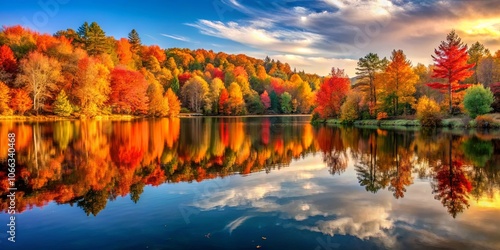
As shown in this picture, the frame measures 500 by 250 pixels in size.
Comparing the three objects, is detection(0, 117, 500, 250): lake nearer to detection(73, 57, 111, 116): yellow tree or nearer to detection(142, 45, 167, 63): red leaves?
detection(73, 57, 111, 116): yellow tree

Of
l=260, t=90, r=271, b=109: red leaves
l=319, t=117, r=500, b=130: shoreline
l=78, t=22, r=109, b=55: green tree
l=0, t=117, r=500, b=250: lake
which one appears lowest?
l=0, t=117, r=500, b=250: lake

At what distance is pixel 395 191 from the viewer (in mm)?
12672

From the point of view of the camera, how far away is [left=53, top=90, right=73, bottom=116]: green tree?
62.7m

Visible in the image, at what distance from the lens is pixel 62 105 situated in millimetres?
62812

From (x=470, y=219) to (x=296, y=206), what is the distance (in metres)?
4.86

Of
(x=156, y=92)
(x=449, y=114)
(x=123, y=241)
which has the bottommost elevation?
(x=123, y=241)

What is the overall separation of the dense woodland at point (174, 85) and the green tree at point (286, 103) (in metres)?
19.5

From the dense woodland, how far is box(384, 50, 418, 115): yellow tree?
147 millimetres

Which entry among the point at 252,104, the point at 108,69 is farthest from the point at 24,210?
the point at 252,104

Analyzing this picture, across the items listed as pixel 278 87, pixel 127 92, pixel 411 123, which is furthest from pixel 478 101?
pixel 278 87

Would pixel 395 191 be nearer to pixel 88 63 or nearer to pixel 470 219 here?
pixel 470 219

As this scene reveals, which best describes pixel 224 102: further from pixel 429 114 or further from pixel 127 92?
pixel 429 114

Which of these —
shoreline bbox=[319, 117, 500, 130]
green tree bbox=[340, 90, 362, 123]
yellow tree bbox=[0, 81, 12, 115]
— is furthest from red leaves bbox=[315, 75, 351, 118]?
yellow tree bbox=[0, 81, 12, 115]

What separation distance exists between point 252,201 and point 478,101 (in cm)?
4205
